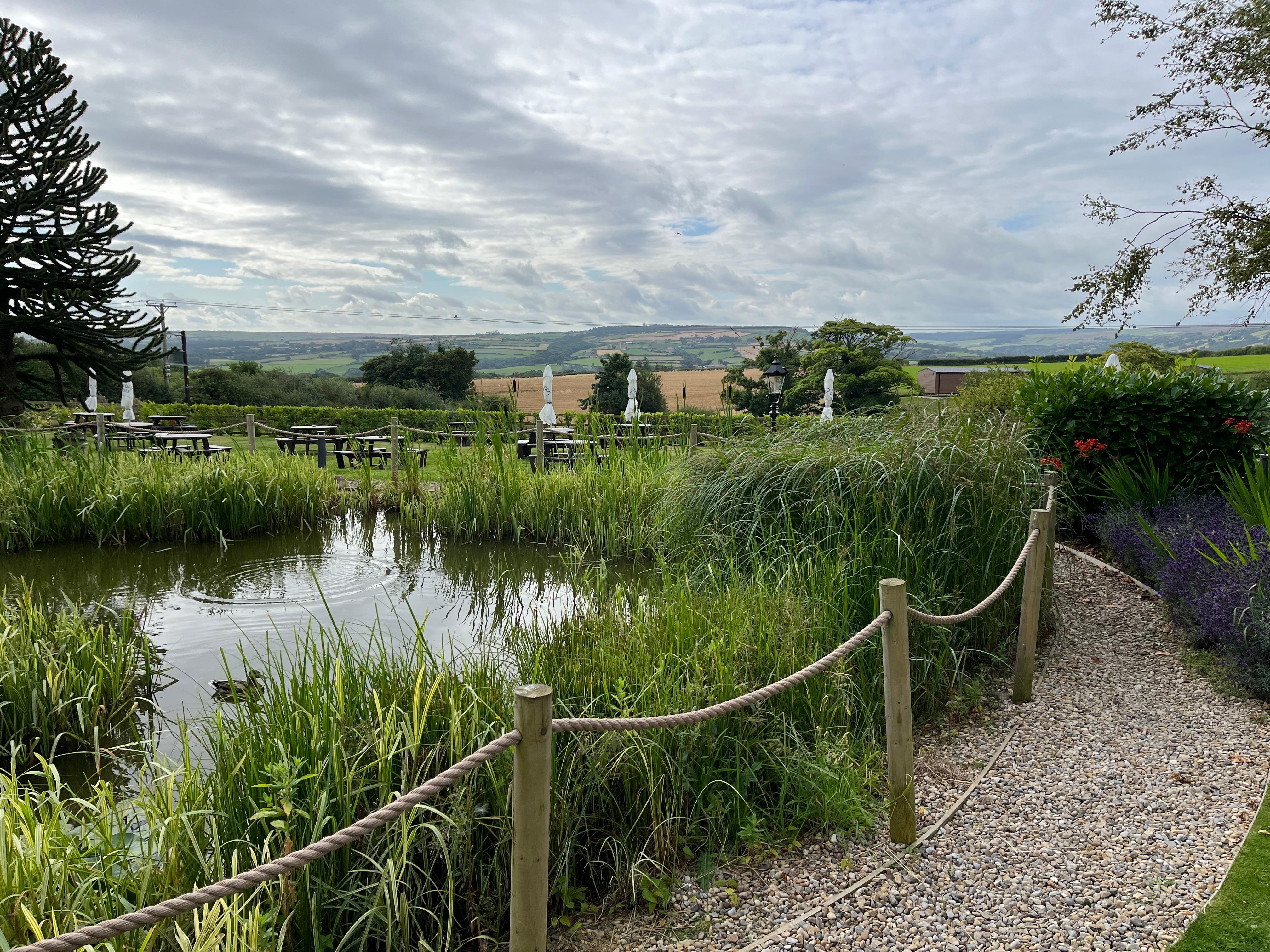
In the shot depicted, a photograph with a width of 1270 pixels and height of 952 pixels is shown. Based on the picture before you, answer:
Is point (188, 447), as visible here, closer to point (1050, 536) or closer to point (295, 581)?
point (295, 581)

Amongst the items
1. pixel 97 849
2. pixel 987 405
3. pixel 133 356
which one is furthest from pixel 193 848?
pixel 133 356

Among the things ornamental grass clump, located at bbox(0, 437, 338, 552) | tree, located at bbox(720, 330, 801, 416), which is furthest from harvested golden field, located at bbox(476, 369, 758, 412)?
ornamental grass clump, located at bbox(0, 437, 338, 552)

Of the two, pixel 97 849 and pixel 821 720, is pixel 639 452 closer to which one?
pixel 821 720

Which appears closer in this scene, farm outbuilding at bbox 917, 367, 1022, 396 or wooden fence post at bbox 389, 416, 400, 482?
wooden fence post at bbox 389, 416, 400, 482

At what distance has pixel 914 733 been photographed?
4055 mm

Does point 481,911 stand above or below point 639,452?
below

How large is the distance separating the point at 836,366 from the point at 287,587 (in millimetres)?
23913

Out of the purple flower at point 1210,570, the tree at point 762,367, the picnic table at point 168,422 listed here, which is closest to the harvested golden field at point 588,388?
the tree at point 762,367

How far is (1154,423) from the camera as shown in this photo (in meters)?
7.62

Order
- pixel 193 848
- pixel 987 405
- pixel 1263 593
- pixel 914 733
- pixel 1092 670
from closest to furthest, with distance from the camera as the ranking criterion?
pixel 193 848
pixel 914 733
pixel 1263 593
pixel 1092 670
pixel 987 405

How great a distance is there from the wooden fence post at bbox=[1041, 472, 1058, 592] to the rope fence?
156 centimetres

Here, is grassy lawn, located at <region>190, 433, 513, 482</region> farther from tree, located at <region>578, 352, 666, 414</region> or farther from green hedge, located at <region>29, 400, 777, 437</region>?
tree, located at <region>578, 352, 666, 414</region>

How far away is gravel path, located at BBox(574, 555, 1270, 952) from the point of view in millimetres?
2494

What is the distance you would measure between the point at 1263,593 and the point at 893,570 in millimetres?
2104
